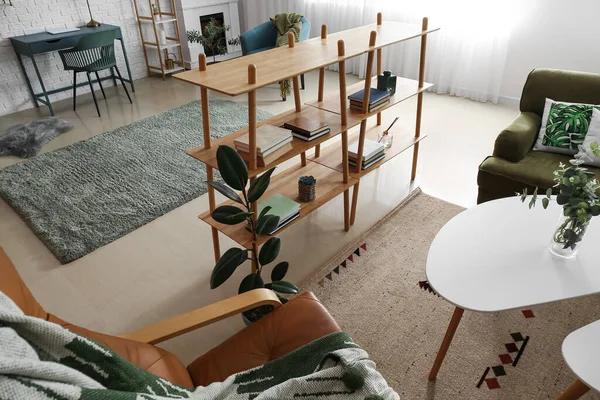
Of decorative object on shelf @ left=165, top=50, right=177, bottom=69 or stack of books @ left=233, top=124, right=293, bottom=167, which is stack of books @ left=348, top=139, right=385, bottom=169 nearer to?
stack of books @ left=233, top=124, right=293, bottom=167

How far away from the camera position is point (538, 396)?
5.20 feet

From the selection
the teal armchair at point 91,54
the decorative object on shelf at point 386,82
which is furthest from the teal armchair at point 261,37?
the decorative object on shelf at point 386,82

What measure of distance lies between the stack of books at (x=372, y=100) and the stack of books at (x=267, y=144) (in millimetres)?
531

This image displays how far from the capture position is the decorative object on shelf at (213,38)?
5055mm

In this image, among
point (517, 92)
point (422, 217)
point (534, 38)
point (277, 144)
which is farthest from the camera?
point (517, 92)

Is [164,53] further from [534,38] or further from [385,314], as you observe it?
[385,314]

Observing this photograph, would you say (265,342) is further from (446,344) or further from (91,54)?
(91,54)

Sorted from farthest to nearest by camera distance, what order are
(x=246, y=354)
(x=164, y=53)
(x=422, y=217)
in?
1. (x=164, y=53)
2. (x=422, y=217)
3. (x=246, y=354)

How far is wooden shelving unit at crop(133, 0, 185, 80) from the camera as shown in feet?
15.6

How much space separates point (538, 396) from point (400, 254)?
912mm

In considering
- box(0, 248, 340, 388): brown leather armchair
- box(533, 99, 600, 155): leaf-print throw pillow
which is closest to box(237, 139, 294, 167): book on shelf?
box(0, 248, 340, 388): brown leather armchair

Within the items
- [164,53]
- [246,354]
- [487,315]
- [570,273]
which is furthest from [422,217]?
[164,53]

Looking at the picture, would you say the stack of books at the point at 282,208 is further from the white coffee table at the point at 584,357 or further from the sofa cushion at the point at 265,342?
the white coffee table at the point at 584,357

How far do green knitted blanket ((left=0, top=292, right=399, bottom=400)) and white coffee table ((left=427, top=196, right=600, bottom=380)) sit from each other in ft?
1.65
